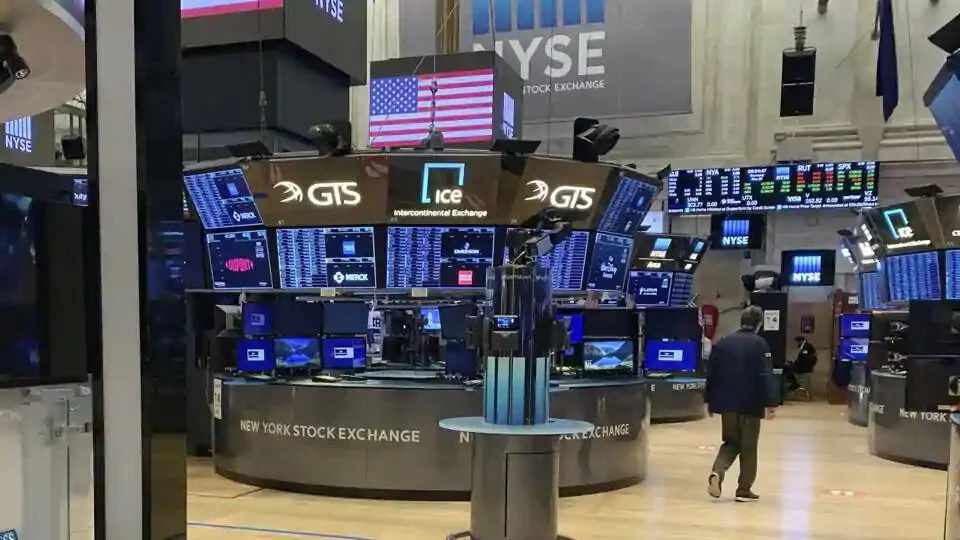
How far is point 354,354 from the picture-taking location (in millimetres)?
7910

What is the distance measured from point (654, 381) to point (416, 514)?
7.53 m

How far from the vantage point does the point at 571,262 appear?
26.3 ft

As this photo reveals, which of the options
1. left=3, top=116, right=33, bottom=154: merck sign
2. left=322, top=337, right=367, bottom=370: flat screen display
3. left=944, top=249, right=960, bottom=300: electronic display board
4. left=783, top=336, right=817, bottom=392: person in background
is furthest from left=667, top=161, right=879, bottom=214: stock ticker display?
left=3, top=116, right=33, bottom=154: merck sign

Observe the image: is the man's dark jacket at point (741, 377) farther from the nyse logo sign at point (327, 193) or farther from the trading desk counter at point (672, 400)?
the trading desk counter at point (672, 400)

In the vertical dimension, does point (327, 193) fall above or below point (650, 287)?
above

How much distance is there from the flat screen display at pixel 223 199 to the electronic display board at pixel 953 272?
7.77 m

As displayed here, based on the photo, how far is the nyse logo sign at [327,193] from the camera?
7621 millimetres

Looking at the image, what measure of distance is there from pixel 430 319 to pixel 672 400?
19.7ft

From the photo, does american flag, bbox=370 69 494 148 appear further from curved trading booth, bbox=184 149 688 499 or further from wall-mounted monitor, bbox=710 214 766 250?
wall-mounted monitor, bbox=710 214 766 250

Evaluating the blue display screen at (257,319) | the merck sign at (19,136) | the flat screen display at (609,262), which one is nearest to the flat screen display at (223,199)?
the blue display screen at (257,319)

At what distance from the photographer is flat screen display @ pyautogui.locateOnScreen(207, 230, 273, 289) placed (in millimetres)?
8023

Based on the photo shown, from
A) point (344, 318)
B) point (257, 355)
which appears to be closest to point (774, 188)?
point (344, 318)

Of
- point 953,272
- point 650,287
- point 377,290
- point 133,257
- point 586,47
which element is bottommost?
point 650,287

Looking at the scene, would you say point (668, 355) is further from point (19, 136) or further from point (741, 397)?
point (19, 136)
